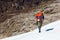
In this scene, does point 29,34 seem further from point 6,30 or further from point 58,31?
point 6,30

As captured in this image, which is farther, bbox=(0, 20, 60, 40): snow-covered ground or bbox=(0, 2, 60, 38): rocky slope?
bbox=(0, 2, 60, 38): rocky slope

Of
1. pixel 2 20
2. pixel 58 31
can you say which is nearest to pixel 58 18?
pixel 58 31

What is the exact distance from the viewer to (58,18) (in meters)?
17.1

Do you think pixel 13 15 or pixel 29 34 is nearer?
pixel 29 34

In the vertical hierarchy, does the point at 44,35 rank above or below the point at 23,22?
above

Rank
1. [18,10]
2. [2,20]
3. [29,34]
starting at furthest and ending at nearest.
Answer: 1. [18,10]
2. [2,20]
3. [29,34]

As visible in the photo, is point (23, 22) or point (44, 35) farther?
point (23, 22)

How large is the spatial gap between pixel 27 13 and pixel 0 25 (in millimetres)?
2684

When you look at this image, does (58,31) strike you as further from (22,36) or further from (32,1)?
(32,1)

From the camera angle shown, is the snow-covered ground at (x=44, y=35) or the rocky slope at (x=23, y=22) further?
the rocky slope at (x=23, y=22)

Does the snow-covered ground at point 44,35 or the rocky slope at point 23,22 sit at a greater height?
the snow-covered ground at point 44,35

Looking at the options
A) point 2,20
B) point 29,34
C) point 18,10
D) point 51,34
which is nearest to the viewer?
point 51,34

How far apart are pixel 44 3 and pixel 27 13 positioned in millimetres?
2737

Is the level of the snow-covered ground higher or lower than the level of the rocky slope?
higher
